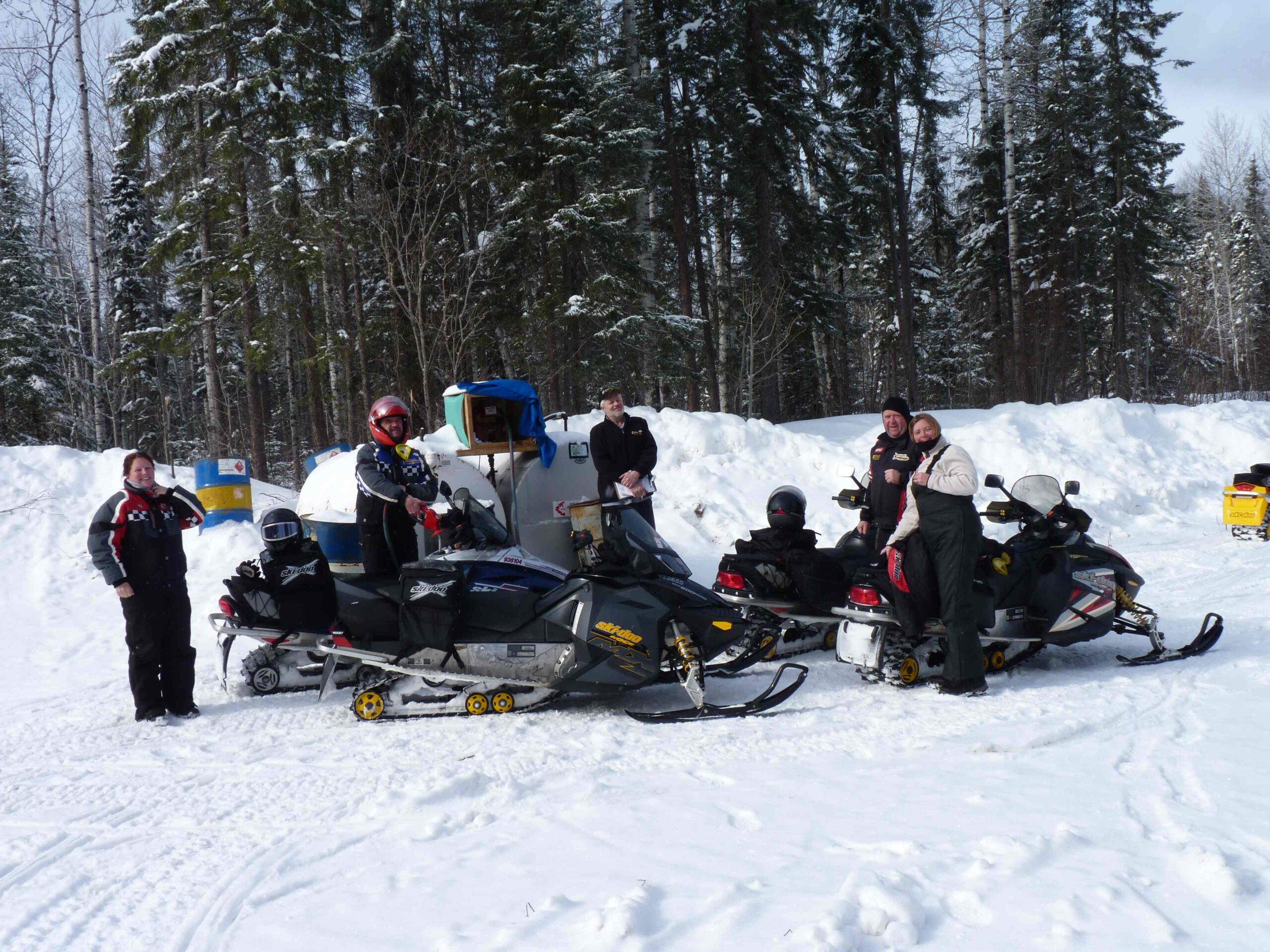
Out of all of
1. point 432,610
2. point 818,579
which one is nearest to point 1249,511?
point 818,579

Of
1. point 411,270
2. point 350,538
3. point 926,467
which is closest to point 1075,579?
point 926,467

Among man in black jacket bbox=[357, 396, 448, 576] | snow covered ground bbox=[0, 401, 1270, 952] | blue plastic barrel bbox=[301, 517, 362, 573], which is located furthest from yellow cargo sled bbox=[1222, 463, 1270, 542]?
blue plastic barrel bbox=[301, 517, 362, 573]

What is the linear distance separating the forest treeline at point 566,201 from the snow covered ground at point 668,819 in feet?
29.1

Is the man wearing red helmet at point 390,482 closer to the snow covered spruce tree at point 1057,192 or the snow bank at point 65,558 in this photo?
the snow bank at point 65,558

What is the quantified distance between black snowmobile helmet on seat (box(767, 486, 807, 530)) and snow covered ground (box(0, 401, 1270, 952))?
0.97 m

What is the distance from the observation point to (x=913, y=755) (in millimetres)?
3889

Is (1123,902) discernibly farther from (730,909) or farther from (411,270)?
(411,270)

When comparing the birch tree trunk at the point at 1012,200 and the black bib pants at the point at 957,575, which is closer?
the black bib pants at the point at 957,575

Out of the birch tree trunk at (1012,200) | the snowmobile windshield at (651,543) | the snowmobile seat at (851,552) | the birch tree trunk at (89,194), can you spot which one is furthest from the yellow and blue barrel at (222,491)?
the birch tree trunk at (1012,200)

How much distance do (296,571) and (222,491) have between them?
449 centimetres

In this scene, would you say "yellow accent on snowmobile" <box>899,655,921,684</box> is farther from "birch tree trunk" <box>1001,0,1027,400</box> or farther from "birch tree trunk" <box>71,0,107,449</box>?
"birch tree trunk" <box>1001,0,1027,400</box>

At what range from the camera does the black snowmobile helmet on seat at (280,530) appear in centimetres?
534

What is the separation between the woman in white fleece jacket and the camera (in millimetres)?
4934

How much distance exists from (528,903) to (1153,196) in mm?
26887
